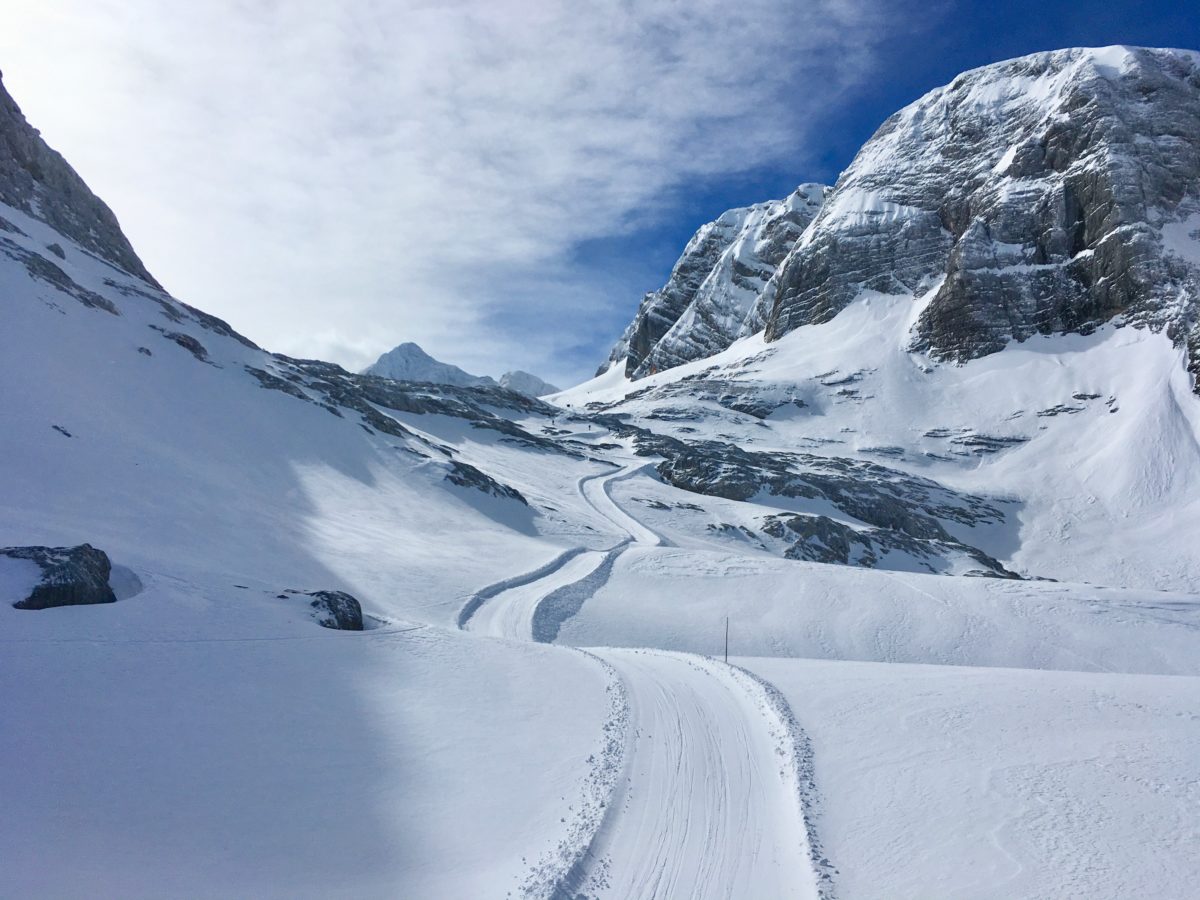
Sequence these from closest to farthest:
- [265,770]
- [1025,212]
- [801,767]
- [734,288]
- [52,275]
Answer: [265,770], [801,767], [52,275], [1025,212], [734,288]

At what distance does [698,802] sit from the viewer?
967 centimetres

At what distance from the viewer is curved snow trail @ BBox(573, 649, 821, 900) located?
25.5 ft

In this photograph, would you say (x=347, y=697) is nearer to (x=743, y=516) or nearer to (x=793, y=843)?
(x=793, y=843)

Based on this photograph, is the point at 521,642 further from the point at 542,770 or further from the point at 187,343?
the point at 187,343

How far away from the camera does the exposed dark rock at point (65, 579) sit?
11433 mm

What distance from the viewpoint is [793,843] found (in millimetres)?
8547

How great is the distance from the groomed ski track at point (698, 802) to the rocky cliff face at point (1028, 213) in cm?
9392

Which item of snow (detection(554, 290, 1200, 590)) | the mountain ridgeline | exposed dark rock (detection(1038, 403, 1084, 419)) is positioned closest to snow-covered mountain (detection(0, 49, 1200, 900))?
snow (detection(554, 290, 1200, 590))

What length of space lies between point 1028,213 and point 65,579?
133 meters

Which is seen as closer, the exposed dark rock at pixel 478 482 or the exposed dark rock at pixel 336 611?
the exposed dark rock at pixel 336 611

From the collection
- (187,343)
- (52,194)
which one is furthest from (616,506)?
(52,194)

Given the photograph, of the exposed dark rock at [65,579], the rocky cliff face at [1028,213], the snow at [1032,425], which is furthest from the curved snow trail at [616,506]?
the rocky cliff face at [1028,213]

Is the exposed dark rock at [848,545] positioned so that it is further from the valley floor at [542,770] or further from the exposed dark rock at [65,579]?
the exposed dark rock at [65,579]

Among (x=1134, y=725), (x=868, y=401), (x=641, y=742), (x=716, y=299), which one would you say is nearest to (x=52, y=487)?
(x=641, y=742)
